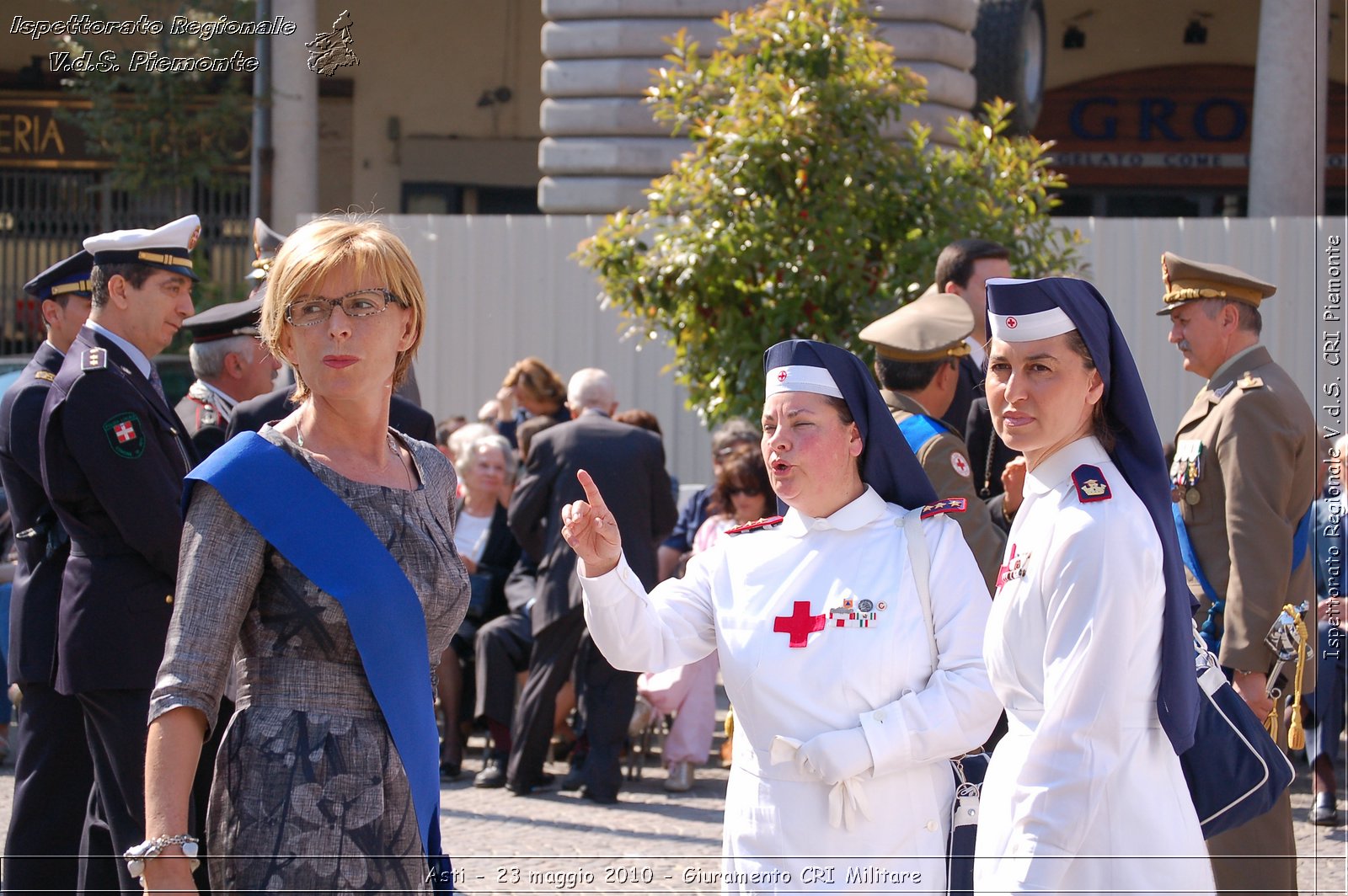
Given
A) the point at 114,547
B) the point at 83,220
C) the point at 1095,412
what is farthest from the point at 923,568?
the point at 83,220

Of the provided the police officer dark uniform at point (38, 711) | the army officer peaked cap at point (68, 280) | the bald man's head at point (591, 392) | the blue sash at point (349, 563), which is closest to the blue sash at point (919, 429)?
the blue sash at point (349, 563)

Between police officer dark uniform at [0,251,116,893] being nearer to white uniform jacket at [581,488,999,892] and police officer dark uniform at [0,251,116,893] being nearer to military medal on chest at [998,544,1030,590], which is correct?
white uniform jacket at [581,488,999,892]

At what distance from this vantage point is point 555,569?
7.61 meters

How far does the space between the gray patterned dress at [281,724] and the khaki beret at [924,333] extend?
9.13 feet

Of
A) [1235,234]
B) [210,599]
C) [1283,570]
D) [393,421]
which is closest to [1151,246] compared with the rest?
[1235,234]

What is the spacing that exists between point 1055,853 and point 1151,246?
854cm

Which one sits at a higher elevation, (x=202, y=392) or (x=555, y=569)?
(x=202, y=392)

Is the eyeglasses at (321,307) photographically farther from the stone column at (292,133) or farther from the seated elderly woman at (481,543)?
the stone column at (292,133)

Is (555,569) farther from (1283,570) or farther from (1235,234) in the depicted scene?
(1235,234)

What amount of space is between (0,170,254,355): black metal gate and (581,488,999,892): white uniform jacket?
11.7 m

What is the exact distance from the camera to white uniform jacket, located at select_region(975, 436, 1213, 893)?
2773mm

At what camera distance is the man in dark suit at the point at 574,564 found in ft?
24.6

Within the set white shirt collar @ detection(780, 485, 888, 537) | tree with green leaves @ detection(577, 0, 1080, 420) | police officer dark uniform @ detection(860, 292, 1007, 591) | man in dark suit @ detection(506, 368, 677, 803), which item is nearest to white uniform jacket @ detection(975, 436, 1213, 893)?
white shirt collar @ detection(780, 485, 888, 537)

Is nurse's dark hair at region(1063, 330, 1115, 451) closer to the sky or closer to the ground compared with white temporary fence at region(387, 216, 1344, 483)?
A: closer to the ground
